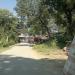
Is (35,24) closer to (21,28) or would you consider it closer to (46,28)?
(46,28)

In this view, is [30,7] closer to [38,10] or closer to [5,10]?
[38,10]

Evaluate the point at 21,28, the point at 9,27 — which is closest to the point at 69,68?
the point at 9,27

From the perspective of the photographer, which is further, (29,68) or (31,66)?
(31,66)

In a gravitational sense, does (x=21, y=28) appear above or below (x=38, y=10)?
below

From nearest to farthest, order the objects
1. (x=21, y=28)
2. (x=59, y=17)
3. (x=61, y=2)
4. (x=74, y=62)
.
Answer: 1. (x=74, y=62)
2. (x=61, y=2)
3. (x=59, y=17)
4. (x=21, y=28)

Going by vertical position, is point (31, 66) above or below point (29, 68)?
below

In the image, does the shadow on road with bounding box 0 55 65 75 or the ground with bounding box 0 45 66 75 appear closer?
the shadow on road with bounding box 0 55 65 75

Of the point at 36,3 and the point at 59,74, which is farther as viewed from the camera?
the point at 36,3

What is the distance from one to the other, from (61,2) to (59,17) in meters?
6.06

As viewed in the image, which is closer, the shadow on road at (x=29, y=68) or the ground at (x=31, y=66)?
the shadow on road at (x=29, y=68)

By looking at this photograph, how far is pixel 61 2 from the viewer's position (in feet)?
74.7

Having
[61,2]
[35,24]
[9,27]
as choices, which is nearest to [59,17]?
[61,2]


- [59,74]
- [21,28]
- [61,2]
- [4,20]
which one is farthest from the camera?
[21,28]

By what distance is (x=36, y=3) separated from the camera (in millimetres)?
65250
